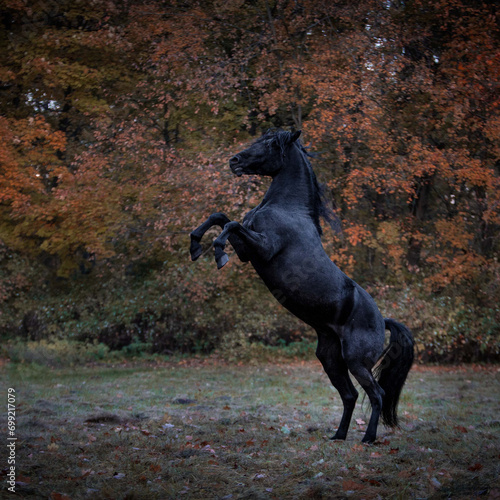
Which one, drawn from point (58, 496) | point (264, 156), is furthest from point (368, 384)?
point (58, 496)

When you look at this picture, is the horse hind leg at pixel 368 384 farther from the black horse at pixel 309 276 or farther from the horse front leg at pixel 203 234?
the horse front leg at pixel 203 234

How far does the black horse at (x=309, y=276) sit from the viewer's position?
505 cm

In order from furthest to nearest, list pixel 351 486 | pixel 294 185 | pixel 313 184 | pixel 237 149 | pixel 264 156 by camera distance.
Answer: pixel 237 149
pixel 313 184
pixel 294 185
pixel 264 156
pixel 351 486

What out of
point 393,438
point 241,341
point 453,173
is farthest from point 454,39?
point 393,438

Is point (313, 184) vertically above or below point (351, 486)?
above

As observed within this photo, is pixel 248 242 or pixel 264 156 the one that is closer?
pixel 248 242

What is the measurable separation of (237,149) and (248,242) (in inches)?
327

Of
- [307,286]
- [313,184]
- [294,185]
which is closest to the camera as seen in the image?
[307,286]

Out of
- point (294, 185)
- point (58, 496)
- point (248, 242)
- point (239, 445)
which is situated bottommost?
point (239, 445)

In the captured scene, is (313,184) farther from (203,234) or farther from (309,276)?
(203,234)

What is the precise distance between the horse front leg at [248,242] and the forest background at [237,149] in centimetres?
676

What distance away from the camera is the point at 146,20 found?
14.5 metres

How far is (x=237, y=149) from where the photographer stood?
41.9 ft

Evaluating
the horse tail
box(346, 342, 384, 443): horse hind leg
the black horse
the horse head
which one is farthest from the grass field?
the horse head
